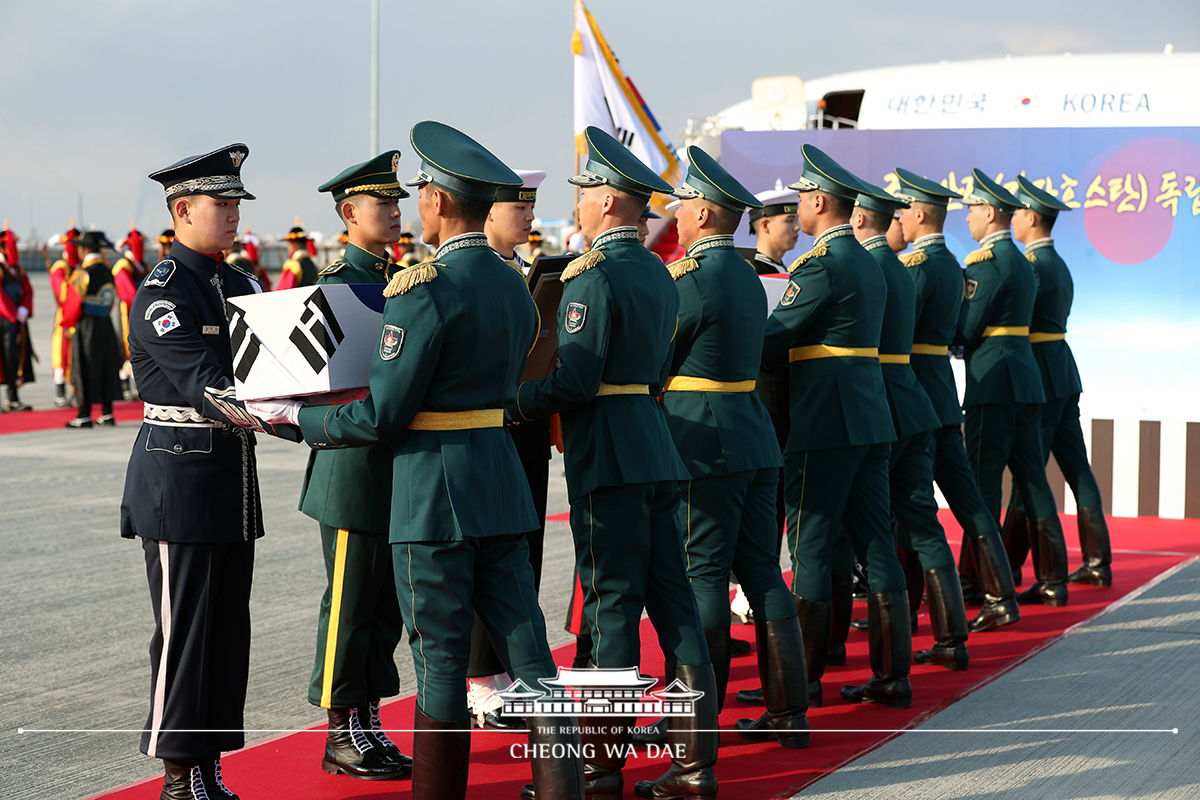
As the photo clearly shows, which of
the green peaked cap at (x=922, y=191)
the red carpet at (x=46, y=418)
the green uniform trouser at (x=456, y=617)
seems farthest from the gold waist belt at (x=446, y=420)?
the red carpet at (x=46, y=418)

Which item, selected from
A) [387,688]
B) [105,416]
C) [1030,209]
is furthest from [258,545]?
[105,416]

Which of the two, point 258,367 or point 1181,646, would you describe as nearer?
point 258,367

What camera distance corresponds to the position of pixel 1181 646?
5539mm

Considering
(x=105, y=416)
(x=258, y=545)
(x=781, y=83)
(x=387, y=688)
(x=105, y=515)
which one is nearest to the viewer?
(x=387, y=688)

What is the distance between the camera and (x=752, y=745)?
4.31m

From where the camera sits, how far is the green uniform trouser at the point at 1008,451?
20.9 feet

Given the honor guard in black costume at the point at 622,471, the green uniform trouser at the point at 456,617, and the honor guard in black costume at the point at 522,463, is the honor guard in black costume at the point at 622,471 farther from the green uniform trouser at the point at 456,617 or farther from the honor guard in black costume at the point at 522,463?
the honor guard in black costume at the point at 522,463

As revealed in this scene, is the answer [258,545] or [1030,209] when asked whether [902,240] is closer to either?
[1030,209]

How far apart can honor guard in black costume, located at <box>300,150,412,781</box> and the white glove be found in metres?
0.61

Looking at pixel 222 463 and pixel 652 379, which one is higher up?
pixel 652 379

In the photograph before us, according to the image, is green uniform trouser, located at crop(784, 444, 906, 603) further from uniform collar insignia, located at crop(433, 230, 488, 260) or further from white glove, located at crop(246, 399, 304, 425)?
white glove, located at crop(246, 399, 304, 425)

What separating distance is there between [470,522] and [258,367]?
2.40ft

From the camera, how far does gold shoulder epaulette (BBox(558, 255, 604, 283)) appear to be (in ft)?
12.2

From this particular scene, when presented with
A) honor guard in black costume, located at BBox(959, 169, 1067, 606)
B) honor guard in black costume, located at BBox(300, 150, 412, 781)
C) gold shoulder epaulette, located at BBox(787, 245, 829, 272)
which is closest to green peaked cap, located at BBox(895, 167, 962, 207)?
honor guard in black costume, located at BBox(959, 169, 1067, 606)
